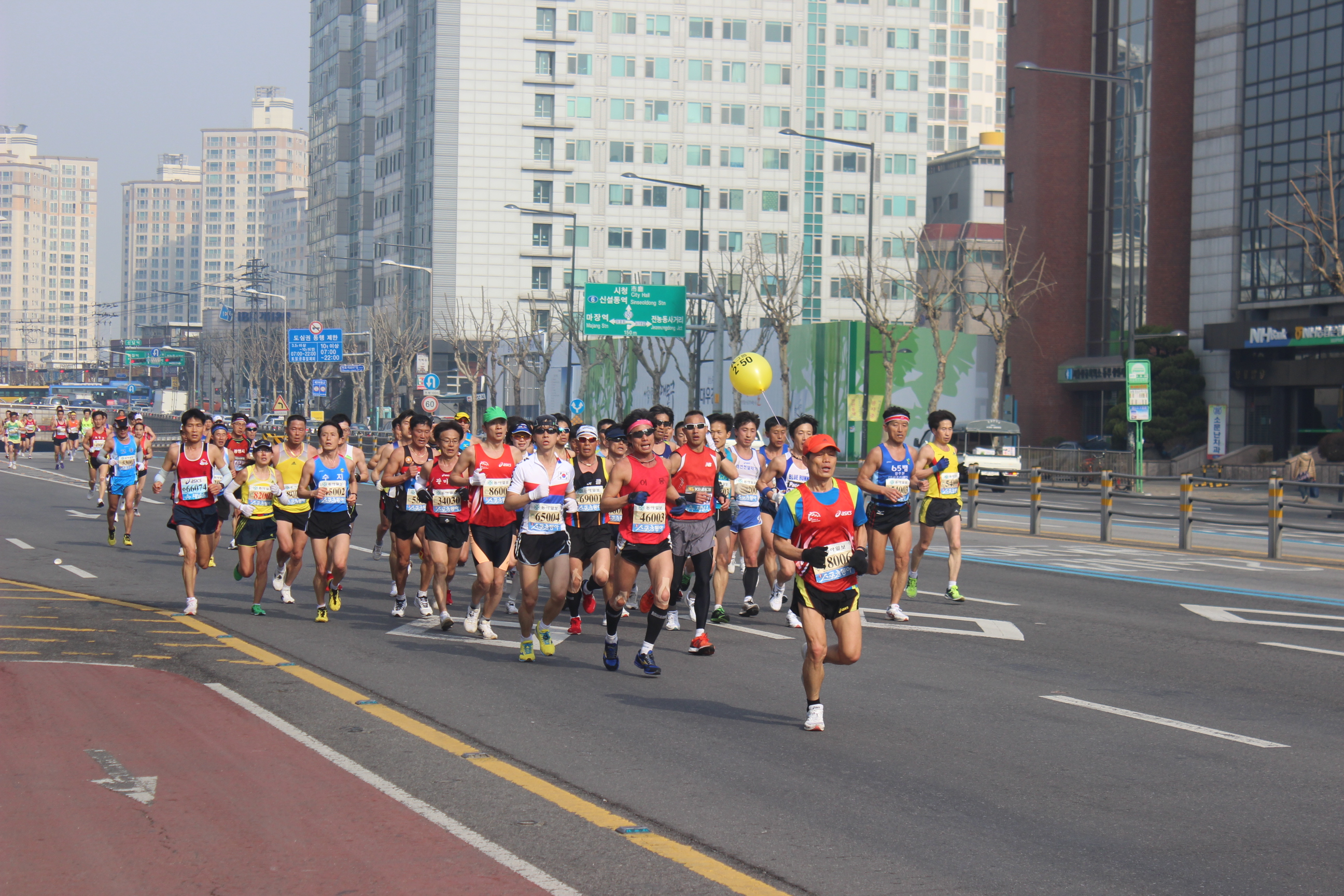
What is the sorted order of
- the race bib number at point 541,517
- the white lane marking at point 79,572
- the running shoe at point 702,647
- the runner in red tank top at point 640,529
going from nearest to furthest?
the runner in red tank top at point 640,529 < the race bib number at point 541,517 < the running shoe at point 702,647 < the white lane marking at point 79,572

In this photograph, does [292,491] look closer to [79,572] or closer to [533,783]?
[79,572]

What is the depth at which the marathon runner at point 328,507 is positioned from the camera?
12750 mm

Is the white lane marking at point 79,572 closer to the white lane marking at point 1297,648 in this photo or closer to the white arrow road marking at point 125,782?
the white arrow road marking at point 125,782

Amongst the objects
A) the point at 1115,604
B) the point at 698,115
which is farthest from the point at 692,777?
the point at 698,115

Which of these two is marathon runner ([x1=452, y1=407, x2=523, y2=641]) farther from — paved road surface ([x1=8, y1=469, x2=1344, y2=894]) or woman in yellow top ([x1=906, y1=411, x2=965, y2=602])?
woman in yellow top ([x1=906, y1=411, x2=965, y2=602])

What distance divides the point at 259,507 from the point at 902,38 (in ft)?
315

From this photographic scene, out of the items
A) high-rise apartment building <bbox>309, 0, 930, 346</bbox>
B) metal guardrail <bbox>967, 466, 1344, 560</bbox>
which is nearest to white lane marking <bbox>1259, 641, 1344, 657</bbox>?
metal guardrail <bbox>967, 466, 1344, 560</bbox>

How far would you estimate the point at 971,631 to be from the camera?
12.8 meters

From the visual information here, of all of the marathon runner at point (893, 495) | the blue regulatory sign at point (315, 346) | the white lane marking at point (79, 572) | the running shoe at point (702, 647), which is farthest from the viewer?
the blue regulatory sign at point (315, 346)

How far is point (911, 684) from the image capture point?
32.8 feet

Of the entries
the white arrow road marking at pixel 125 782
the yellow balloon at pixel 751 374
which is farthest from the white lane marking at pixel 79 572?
the yellow balloon at pixel 751 374

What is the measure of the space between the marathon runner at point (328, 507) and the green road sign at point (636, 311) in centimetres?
2951

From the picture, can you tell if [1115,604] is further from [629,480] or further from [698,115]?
[698,115]

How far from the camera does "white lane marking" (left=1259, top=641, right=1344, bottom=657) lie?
11.7m
